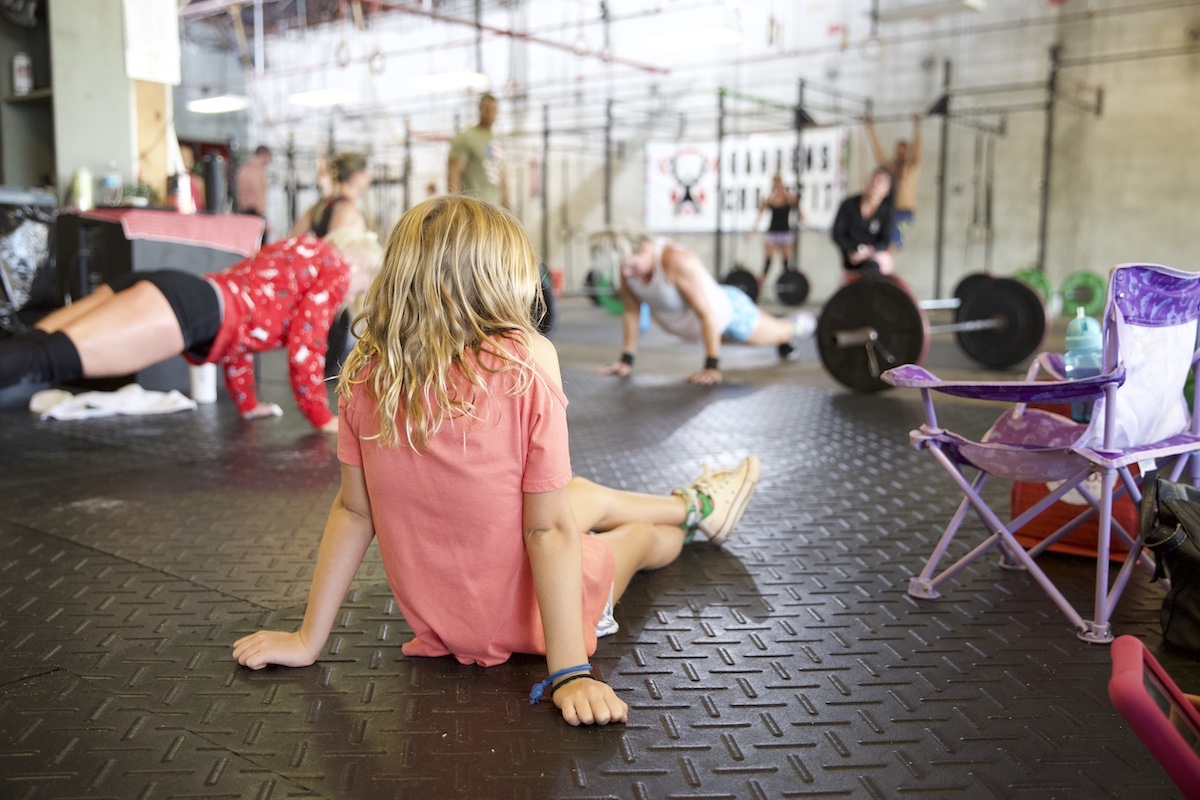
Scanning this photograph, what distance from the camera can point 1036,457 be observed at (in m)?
1.71

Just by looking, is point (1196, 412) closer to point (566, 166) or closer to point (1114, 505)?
point (1114, 505)

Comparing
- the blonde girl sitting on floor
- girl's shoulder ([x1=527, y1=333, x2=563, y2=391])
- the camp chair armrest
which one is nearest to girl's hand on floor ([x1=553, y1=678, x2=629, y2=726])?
the blonde girl sitting on floor

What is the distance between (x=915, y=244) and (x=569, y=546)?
34.2ft

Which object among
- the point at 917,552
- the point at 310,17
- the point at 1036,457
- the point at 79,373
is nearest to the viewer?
the point at 1036,457

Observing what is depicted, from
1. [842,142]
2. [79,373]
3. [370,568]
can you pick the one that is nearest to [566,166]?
[842,142]

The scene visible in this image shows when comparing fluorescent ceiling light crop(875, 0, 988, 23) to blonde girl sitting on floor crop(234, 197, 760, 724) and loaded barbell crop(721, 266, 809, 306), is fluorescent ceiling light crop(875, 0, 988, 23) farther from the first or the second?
blonde girl sitting on floor crop(234, 197, 760, 724)

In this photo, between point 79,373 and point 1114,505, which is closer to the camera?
point 1114,505

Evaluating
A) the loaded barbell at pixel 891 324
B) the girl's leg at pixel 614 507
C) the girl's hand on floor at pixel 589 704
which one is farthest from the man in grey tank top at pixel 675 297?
the girl's hand on floor at pixel 589 704

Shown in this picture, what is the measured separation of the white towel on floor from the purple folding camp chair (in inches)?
123

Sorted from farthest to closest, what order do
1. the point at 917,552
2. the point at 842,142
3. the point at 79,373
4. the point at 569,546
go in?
the point at 842,142
the point at 79,373
the point at 917,552
the point at 569,546

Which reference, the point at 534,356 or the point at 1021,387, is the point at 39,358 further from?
the point at 1021,387

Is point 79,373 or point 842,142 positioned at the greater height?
point 842,142

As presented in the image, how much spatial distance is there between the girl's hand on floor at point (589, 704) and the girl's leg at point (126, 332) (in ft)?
6.88

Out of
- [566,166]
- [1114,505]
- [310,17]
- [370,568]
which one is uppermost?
[310,17]
